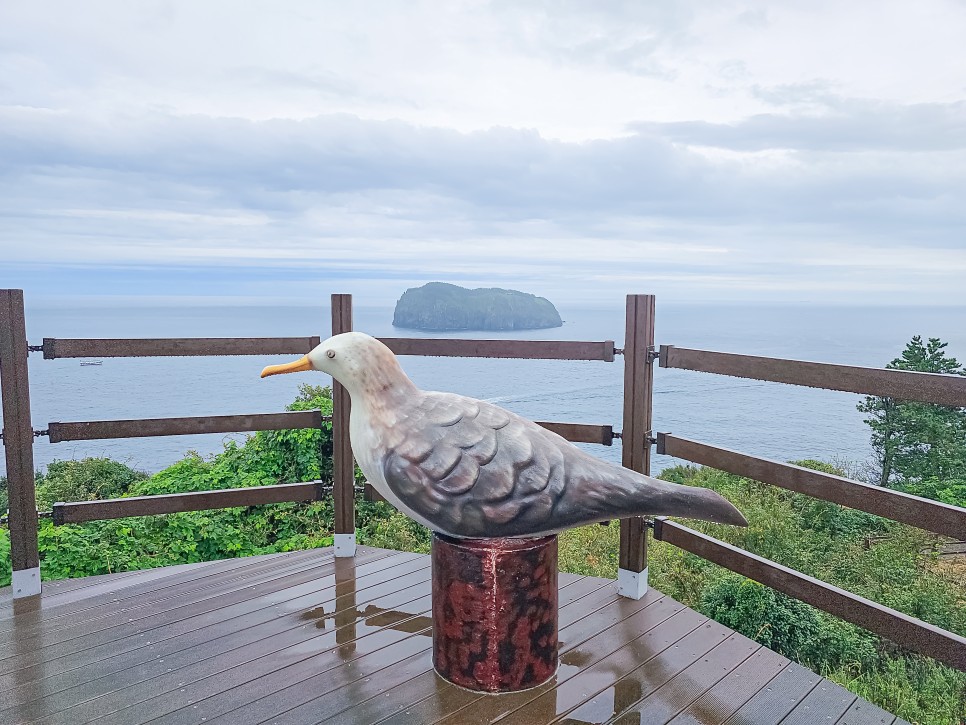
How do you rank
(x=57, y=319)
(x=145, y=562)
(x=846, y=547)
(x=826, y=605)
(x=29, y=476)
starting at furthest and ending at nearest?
(x=57, y=319) → (x=846, y=547) → (x=145, y=562) → (x=29, y=476) → (x=826, y=605)

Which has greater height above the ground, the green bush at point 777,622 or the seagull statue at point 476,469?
the seagull statue at point 476,469

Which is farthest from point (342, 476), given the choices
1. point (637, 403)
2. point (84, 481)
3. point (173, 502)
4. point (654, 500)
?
point (84, 481)

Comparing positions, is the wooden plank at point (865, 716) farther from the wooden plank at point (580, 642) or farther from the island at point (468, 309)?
the island at point (468, 309)

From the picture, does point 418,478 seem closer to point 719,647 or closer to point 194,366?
point 719,647

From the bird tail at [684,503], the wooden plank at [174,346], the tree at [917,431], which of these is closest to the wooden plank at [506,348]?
the wooden plank at [174,346]

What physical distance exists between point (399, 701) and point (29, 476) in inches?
76.8

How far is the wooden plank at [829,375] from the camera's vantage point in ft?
7.16

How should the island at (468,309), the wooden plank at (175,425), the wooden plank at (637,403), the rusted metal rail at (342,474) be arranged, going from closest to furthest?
the wooden plank at (637,403), the wooden plank at (175,425), the rusted metal rail at (342,474), the island at (468,309)

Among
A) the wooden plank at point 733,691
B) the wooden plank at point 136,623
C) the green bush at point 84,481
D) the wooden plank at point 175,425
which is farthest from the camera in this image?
the green bush at point 84,481

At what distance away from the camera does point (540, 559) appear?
2342 millimetres

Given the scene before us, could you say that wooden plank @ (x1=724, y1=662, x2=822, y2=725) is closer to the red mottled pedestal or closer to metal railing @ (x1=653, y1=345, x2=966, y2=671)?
metal railing @ (x1=653, y1=345, x2=966, y2=671)

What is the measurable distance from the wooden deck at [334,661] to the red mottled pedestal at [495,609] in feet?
0.26

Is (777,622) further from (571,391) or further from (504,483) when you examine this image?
(571,391)

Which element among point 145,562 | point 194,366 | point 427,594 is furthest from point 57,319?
point 427,594
